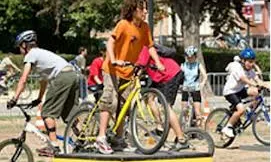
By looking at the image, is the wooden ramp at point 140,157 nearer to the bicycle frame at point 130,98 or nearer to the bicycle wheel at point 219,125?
the bicycle frame at point 130,98

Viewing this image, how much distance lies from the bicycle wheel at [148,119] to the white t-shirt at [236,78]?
487 cm

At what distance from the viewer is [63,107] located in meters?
→ 12.5

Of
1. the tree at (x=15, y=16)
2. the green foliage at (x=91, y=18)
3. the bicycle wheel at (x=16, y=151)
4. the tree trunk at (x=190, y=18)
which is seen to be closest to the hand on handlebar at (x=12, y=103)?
the bicycle wheel at (x=16, y=151)

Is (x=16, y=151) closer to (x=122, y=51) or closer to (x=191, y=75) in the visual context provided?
(x=122, y=51)

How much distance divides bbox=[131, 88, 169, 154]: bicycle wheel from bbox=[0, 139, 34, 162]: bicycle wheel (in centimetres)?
187

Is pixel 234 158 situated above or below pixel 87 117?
below

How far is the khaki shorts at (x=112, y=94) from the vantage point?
1070 cm

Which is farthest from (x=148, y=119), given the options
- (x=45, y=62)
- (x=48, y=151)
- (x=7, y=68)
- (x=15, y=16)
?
(x=15, y=16)

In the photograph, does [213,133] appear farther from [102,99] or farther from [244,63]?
[102,99]

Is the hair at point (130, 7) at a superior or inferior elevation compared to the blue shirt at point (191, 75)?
superior

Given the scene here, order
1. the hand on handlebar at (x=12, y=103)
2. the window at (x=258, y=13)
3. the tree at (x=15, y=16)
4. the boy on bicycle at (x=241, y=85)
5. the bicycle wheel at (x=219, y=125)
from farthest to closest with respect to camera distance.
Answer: the window at (x=258, y=13) < the tree at (x=15, y=16) < the bicycle wheel at (x=219, y=125) < the boy on bicycle at (x=241, y=85) < the hand on handlebar at (x=12, y=103)

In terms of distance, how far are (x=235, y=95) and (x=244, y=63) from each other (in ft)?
1.88

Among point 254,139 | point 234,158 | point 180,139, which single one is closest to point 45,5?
point 254,139

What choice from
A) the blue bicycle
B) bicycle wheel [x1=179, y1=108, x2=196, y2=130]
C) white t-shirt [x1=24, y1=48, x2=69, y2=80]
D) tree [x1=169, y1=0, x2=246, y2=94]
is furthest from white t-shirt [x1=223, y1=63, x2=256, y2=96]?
tree [x1=169, y1=0, x2=246, y2=94]
